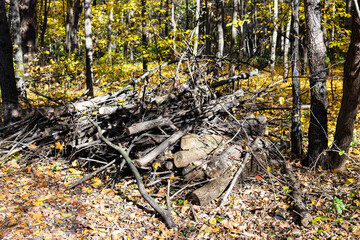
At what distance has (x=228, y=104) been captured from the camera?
21.0 feet

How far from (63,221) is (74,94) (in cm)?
928

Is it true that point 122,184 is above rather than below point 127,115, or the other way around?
below

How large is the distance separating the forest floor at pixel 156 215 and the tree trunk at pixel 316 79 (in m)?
0.66

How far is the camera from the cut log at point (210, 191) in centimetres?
443

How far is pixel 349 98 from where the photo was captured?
16.5ft

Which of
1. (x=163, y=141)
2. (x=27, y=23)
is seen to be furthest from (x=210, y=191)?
(x=27, y=23)

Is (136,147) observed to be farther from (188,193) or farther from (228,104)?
(228,104)

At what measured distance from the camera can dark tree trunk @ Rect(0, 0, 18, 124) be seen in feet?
22.3

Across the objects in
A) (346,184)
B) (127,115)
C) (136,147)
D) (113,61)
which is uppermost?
(113,61)

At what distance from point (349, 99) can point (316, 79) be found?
0.72m

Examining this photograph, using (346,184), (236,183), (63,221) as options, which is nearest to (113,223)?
(63,221)

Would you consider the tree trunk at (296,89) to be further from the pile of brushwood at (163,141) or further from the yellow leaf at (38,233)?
the yellow leaf at (38,233)

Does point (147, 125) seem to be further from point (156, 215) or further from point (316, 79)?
point (316, 79)

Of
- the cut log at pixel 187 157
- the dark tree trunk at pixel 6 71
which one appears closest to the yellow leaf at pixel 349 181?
the cut log at pixel 187 157
